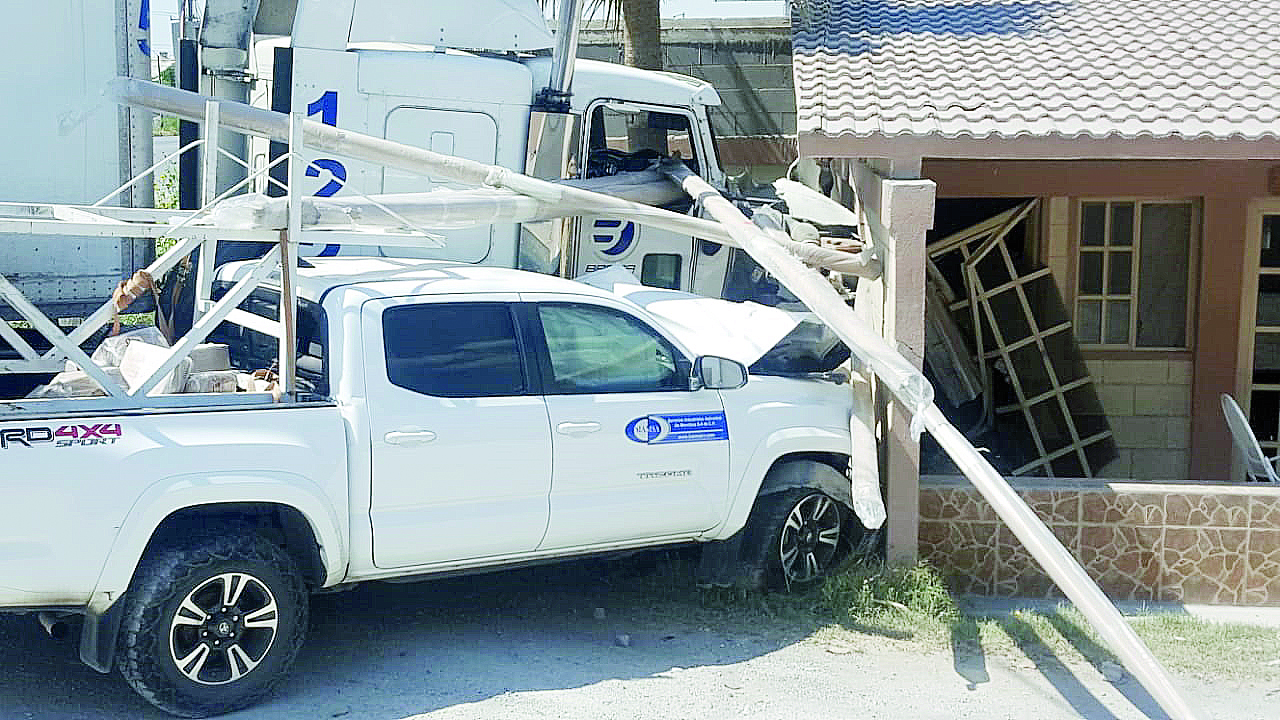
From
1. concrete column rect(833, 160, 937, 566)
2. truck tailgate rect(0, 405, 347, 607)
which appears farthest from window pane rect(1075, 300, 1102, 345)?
truck tailgate rect(0, 405, 347, 607)

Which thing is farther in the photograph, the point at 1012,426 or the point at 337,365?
the point at 1012,426

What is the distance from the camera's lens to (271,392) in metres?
6.41

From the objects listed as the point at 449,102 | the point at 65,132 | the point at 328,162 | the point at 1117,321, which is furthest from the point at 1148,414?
the point at 65,132

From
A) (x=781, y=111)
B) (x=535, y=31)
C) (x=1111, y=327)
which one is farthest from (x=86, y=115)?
(x=781, y=111)

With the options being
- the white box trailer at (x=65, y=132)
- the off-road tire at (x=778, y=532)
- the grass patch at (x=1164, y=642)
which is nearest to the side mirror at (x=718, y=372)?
the off-road tire at (x=778, y=532)

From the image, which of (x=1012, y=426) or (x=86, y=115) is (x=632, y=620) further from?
(x=1012, y=426)

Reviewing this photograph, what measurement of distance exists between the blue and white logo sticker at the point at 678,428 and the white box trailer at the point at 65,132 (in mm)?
3505

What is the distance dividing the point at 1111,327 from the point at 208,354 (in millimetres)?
7594

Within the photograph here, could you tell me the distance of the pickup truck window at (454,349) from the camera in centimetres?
649

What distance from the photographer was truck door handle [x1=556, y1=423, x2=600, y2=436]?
6.75 m

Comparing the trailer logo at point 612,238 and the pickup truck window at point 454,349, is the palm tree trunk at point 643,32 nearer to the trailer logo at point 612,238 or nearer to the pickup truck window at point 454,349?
the trailer logo at point 612,238

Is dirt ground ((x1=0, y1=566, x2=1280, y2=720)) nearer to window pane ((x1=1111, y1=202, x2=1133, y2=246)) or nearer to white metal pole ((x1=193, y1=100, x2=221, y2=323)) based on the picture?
white metal pole ((x1=193, y1=100, x2=221, y2=323))

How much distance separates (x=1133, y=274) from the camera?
11.7 metres

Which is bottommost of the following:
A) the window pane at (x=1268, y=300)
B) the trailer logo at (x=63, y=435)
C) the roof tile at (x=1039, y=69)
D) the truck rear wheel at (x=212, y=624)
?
the truck rear wheel at (x=212, y=624)
